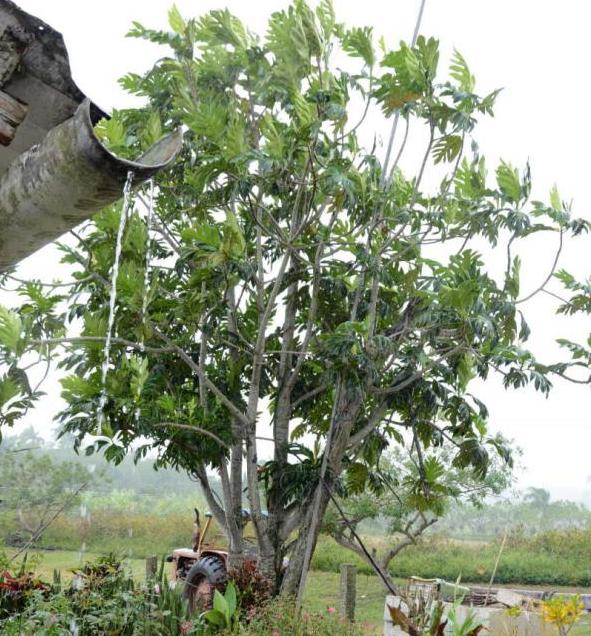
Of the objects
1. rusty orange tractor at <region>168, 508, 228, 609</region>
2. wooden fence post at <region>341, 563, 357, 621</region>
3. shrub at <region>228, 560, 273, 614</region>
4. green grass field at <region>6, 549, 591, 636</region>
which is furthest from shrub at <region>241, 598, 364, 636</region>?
green grass field at <region>6, 549, 591, 636</region>

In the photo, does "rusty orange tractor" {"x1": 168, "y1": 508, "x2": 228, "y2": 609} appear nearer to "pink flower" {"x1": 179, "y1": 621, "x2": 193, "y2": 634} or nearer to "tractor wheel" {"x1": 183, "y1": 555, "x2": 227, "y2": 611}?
"tractor wheel" {"x1": 183, "y1": 555, "x2": 227, "y2": 611}

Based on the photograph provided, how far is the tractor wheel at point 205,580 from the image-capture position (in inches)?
274

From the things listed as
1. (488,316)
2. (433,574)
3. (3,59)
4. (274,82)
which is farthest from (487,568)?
(3,59)

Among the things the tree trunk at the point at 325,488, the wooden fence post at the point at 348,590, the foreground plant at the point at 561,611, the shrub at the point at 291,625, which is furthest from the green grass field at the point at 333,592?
the foreground plant at the point at 561,611

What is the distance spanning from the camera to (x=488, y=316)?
5.65m

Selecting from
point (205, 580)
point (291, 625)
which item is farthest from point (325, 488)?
point (205, 580)

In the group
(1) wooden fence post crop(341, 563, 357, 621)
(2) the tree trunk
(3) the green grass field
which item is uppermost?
(2) the tree trunk

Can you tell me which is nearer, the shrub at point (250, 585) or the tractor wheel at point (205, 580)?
the shrub at point (250, 585)

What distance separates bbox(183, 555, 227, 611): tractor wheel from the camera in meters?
6.95

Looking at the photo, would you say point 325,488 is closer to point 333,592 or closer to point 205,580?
point 205,580

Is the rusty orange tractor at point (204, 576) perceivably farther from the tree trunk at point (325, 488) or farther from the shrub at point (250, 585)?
the tree trunk at point (325, 488)

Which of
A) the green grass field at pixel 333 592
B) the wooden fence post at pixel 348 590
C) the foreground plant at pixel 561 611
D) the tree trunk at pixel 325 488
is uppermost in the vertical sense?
the tree trunk at pixel 325 488

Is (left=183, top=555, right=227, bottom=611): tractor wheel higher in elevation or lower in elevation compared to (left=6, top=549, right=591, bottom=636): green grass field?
higher

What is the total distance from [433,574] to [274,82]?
9.84 m
